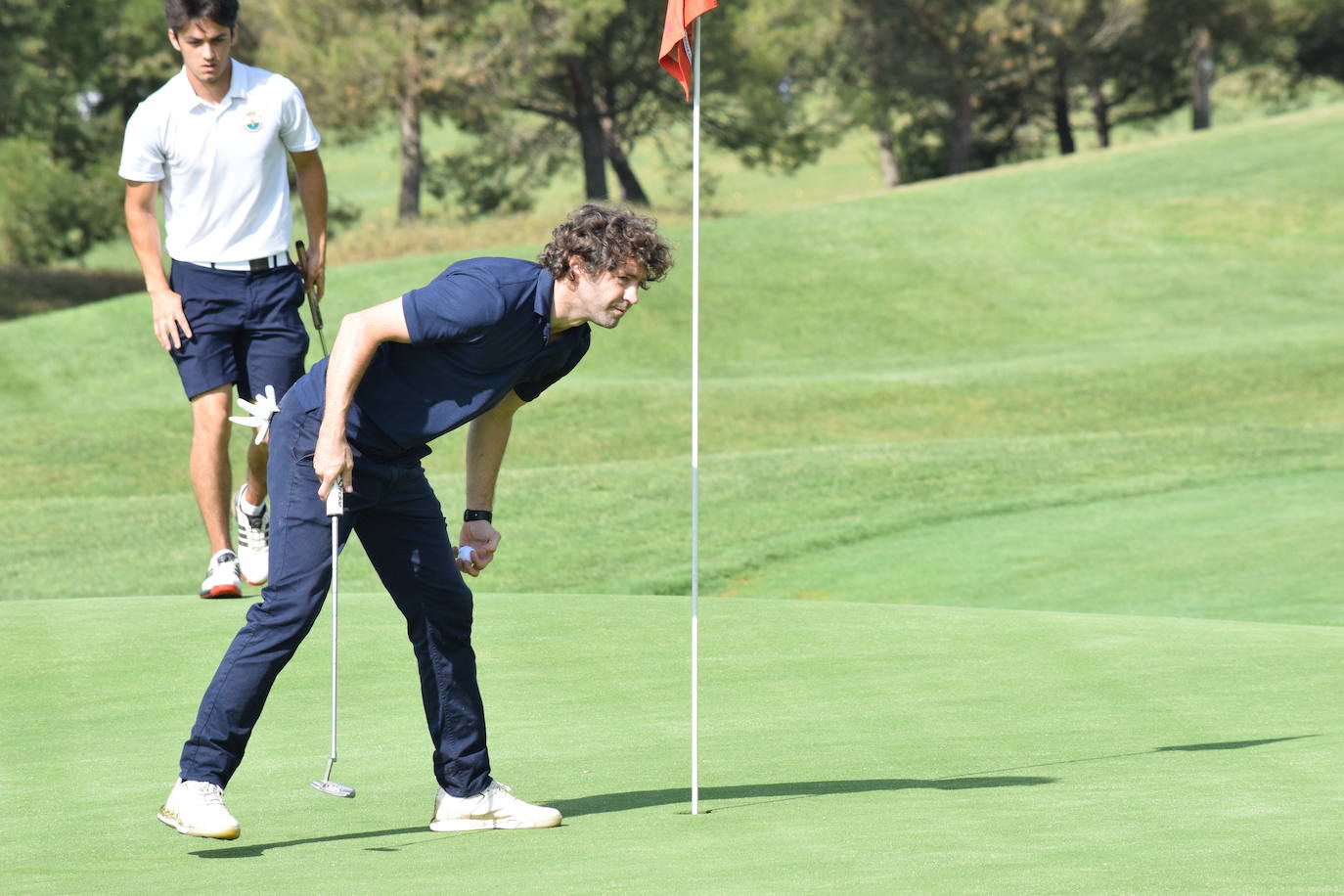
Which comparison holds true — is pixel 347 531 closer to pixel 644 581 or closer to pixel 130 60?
pixel 644 581

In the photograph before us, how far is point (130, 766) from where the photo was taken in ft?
17.5

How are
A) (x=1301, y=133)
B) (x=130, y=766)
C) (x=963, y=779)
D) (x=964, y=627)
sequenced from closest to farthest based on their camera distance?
(x=963, y=779) → (x=130, y=766) → (x=964, y=627) → (x=1301, y=133)

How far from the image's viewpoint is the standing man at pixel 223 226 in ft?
23.9

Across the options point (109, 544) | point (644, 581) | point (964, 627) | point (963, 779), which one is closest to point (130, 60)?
point (109, 544)

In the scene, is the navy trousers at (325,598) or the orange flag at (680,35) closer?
the navy trousers at (325,598)

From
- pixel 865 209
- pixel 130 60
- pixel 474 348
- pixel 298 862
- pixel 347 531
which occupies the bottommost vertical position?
pixel 298 862

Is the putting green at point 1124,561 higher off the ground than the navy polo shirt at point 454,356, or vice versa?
the navy polo shirt at point 454,356

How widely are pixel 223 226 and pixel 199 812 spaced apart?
11.8 feet

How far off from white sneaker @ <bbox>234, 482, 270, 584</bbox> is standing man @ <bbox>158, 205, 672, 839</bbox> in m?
2.89

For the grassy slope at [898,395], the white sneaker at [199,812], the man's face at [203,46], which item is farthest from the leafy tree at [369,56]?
the white sneaker at [199,812]

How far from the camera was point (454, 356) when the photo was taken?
4531 millimetres

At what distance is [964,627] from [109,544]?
26.2ft

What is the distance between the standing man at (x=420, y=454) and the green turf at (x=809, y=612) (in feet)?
0.71

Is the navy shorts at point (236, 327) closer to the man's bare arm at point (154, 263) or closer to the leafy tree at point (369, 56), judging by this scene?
the man's bare arm at point (154, 263)
